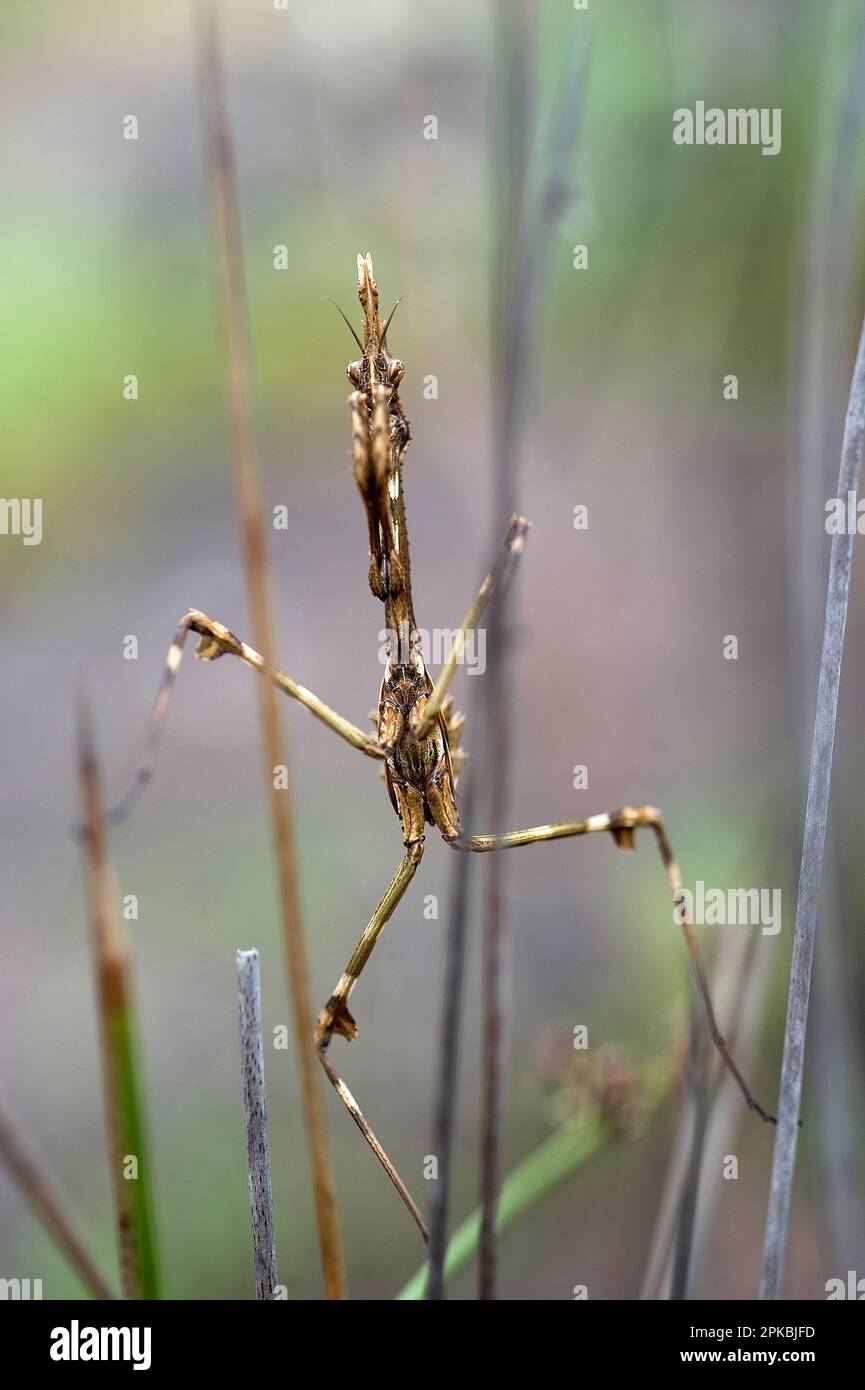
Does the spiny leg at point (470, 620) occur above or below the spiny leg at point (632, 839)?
above

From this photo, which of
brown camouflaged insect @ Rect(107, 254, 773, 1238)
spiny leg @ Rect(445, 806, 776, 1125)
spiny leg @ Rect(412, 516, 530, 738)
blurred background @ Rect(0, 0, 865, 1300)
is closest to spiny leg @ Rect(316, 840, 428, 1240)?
brown camouflaged insect @ Rect(107, 254, 773, 1238)

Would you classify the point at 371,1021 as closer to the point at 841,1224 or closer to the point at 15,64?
the point at 841,1224

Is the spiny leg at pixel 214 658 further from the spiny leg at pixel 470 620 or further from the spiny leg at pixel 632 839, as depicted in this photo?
the spiny leg at pixel 632 839

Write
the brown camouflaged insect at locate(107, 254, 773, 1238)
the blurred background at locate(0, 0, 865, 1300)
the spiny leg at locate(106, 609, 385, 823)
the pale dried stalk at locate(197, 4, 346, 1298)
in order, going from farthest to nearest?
1. the blurred background at locate(0, 0, 865, 1300)
2. the spiny leg at locate(106, 609, 385, 823)
3. the brown camouflaged insect at locate(107, 254, 773, 1238)
4. the pale dried stalk at locate(197, 4, 346, 1298)

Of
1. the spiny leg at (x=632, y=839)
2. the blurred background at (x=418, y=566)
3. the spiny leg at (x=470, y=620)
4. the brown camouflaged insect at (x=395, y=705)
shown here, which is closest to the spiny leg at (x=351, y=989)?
the brown camouflaged insect at (x=395, y=705)

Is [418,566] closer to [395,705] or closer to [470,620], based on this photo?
[395,705]

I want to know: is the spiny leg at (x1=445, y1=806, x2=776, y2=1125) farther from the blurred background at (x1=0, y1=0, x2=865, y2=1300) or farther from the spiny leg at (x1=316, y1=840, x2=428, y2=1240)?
the blurred background at (x1=0, y1=0, x2=865, y2=1300)

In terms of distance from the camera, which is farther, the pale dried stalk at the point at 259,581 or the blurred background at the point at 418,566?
the blurred background at the point at 418,566

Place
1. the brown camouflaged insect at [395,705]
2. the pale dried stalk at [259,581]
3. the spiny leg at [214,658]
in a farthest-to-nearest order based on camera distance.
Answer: the spiny leg at [214,658]
the brown camouflaged insect at [395,705]
the pale dried stalk at [259,581]
